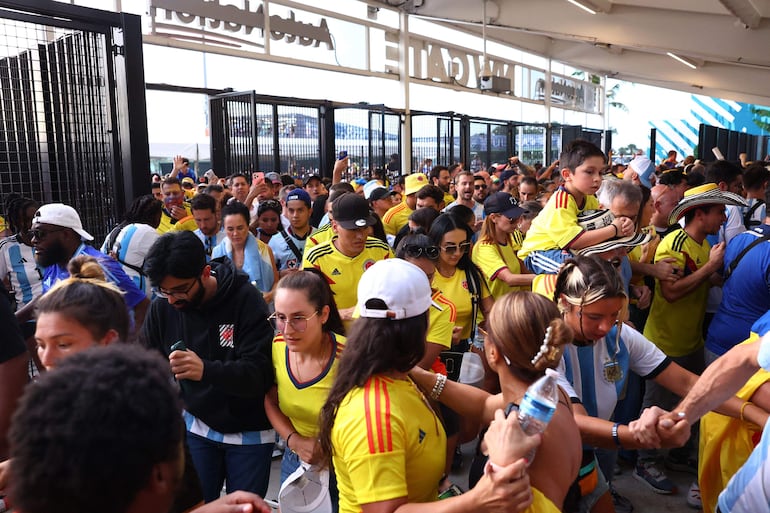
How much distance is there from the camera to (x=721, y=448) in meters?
2.46

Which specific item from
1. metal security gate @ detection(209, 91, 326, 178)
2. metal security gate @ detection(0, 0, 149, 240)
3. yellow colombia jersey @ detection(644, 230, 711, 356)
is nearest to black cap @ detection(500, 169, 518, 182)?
metal security gate @ detection(209, 91, 326, 178)

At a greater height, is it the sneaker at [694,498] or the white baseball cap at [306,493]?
the white baseball cap at [306,493]

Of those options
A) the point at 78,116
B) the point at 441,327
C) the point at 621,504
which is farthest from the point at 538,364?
the point at 78,116

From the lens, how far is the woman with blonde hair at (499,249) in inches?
161

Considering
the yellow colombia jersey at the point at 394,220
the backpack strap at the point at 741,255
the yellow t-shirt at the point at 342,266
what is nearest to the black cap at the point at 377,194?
the yellow colombia jersey at the point at 394,220

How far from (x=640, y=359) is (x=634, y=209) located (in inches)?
47.1

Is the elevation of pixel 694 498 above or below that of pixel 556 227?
below

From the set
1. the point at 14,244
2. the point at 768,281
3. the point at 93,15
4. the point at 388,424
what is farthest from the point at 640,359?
the point at 14,244

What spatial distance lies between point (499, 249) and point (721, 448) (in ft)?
6.88

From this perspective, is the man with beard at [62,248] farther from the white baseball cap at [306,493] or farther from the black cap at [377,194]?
the black cap at [377,194]

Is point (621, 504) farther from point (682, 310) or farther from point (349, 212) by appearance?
point (349, 212)

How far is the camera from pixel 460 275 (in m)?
3.72

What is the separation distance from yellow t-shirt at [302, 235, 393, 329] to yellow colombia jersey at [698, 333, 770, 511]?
2045 mm

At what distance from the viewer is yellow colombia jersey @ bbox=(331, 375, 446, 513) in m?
1.53
